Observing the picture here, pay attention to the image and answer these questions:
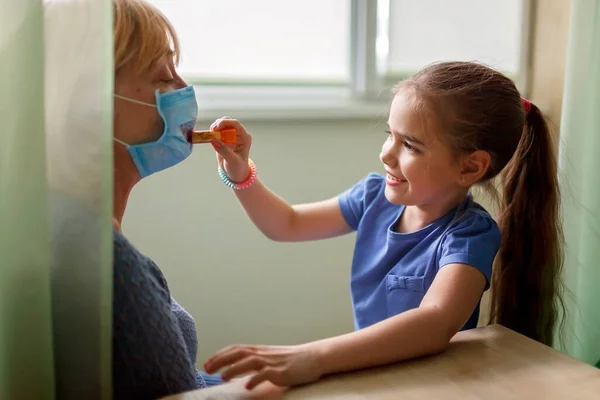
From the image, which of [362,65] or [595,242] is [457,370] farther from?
[362,65]

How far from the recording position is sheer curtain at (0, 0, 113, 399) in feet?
2.21

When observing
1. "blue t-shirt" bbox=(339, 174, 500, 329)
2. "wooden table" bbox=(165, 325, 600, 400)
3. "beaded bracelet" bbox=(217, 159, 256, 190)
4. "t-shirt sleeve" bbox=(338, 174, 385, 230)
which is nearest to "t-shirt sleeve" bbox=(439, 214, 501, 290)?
"blue t-shirt" bbox=(339, 174, 500, 329)

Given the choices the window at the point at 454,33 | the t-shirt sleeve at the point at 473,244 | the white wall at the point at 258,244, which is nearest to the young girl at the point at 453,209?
the t-shirt sleeve at the point at 473,244

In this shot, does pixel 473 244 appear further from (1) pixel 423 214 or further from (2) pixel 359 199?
(2) pixel 359 199

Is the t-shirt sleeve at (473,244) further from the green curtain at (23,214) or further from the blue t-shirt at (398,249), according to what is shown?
the green curtain at (23,214)

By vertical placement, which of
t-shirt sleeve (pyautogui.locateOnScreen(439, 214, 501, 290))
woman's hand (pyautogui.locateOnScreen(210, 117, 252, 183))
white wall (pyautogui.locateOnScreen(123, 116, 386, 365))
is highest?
woman's hand (pyautogui.locateOnScreen(210, 117, 252, 183))

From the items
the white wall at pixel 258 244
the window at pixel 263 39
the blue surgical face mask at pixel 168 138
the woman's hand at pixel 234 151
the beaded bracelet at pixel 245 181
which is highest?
the window at pixel 263 39

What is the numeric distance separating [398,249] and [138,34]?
A: 62 centimetres

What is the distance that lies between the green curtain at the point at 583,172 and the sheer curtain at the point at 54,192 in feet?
3.20

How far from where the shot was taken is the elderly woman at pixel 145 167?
0.74 m

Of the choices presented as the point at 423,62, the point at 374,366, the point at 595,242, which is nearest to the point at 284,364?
the point at 374,366

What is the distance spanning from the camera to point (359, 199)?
1308mm

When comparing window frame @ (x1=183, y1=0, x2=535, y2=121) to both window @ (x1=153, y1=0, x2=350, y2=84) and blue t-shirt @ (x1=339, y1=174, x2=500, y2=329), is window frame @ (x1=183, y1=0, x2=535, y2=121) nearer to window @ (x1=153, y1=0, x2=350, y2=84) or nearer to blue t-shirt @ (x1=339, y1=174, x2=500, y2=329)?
window @ (x1=153, y1=0, x2=350, y2=84)

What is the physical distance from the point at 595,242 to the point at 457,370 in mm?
602
